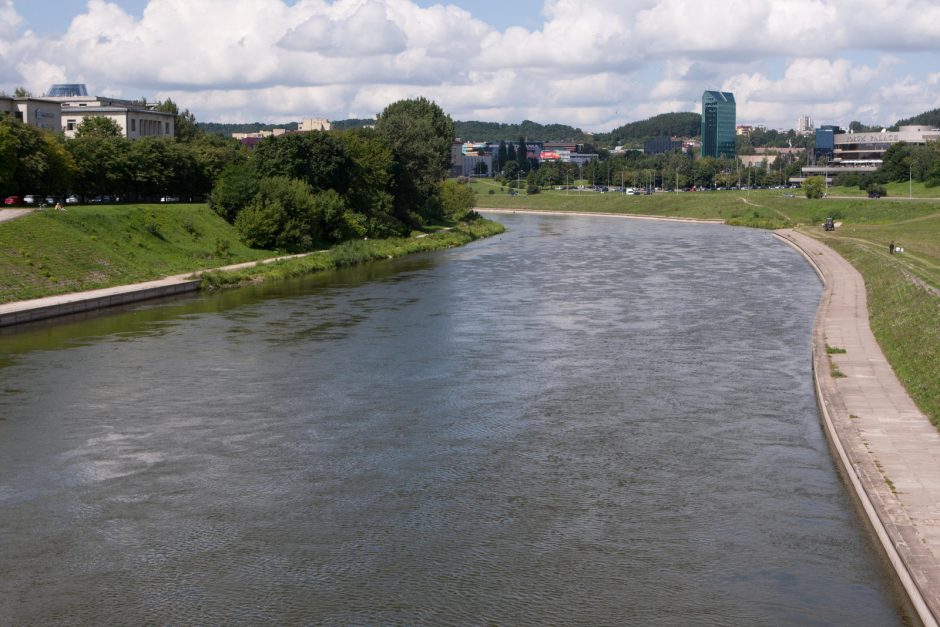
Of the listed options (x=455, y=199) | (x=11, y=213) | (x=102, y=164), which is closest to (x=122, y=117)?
(x=455, y=199)

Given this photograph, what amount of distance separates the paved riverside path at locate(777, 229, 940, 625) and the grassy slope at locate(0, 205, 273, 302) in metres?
34.5

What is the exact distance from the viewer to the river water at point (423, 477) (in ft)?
51.7

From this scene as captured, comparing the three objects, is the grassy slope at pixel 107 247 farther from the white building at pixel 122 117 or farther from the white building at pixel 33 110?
the white building at pixel 122 117

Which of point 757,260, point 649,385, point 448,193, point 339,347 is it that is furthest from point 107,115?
point 649,385

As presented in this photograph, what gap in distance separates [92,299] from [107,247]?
37.2ft

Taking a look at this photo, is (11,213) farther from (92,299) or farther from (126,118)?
(126,118)

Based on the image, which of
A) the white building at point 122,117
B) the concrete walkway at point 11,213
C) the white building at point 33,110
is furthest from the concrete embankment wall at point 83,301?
the white building at point 122,117

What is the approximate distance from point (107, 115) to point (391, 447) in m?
103

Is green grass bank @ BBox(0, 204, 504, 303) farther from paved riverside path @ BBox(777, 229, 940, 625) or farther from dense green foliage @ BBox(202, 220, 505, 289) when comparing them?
paved riverside path @ BBox(777, 229, 940, 625)

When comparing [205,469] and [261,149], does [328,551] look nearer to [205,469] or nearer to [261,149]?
[205,469]

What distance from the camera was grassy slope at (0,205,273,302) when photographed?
49000 mm

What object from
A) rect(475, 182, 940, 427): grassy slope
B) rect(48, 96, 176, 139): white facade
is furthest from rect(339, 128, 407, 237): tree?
rect(475, 182, 940, 427): grassy slope

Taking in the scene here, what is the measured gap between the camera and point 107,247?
56.6m

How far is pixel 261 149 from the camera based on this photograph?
263ft
